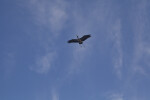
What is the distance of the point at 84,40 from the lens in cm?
15125

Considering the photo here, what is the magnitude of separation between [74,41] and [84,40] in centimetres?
305

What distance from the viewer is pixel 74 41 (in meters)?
152
